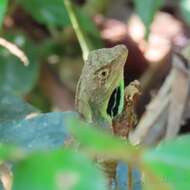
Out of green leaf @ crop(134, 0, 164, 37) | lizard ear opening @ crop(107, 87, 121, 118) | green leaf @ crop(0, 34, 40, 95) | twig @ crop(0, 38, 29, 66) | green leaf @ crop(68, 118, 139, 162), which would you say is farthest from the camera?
green leaf @ crop(0, 34, 40, 95)

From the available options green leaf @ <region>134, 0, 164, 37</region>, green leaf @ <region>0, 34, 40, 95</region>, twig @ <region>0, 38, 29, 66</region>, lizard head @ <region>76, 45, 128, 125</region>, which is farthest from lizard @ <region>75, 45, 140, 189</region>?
green leaf @ <region>0, 34, 40, 95</region>

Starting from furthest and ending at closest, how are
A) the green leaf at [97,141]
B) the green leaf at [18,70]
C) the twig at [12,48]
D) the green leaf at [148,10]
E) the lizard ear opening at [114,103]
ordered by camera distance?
the green leaf at [18,70]
the green leaf at [148,10]
the twig at [12,48]
the lizard ear opening at [114,103]
the green leaf at [97,141]

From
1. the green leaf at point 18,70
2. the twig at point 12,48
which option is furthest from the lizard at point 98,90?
the green leaf at point 18,70

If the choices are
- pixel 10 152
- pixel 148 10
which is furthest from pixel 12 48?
pixel 10 152

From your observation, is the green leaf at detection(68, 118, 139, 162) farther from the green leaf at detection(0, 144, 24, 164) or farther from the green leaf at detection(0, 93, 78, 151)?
the green leaf at detection(0, 93, 78, 151)

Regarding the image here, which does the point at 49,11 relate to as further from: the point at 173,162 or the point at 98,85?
the point at 173,162

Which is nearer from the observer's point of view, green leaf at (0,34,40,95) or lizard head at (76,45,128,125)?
lizard head at (76,45,128,125)

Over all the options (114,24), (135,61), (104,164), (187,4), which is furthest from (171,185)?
(114,24)

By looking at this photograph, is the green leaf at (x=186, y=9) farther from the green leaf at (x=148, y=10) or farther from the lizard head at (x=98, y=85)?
the lizard head at (x=98, y=85)

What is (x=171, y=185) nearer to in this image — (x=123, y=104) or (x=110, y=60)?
(x=123, y=104)
